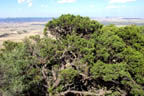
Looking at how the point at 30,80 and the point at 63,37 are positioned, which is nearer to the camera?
the point at 30,80

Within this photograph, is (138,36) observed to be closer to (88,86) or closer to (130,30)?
(130,30)

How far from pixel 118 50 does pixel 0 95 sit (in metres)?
12.9

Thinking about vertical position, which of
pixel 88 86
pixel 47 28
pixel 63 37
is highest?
pixel 47 28

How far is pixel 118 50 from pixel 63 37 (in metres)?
7.49

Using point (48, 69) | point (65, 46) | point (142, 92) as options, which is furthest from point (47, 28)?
point (142, 92)

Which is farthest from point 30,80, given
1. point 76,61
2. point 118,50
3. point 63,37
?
point 118,50

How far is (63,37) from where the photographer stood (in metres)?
18.9

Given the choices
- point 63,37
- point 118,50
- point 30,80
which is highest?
point 63,37

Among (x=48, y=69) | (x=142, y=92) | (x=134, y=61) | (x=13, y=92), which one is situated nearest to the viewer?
(x=13, y=92)

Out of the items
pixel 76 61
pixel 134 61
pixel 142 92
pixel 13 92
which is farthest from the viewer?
pixel 76 61

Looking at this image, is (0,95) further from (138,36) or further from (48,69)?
(138,36)

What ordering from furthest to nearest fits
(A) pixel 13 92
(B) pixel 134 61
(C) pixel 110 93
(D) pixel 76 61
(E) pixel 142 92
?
(D) pixel 76 61 → (C) pixel 110 93 → (B) pixel 134 61 → (E) pixel 142 92 → (A) pixel 13 92

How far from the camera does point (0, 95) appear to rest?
1141 cm

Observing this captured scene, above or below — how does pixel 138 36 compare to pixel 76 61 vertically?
above
